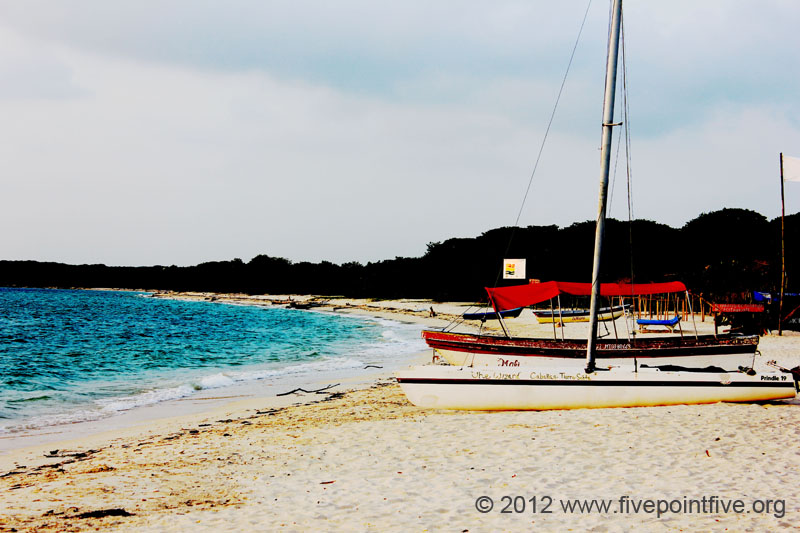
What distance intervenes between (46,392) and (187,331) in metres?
27.0

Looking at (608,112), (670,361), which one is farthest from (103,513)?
(670,361)

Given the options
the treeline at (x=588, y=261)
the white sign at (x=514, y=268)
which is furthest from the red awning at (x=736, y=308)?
the white sign at (x=514, y=268)

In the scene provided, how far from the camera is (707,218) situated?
73.7 metres

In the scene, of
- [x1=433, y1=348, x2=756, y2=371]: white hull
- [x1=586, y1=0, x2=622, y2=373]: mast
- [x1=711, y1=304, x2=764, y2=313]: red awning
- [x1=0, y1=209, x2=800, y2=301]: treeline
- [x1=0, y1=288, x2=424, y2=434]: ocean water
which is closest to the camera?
[x1=586, y1=0, x2=622, y2=373]: mast

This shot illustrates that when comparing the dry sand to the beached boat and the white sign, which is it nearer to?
the beached boat

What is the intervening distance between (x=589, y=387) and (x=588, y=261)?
205 ft

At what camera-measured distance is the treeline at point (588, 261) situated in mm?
40312

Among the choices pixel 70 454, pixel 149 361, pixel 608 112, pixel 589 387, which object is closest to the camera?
pixel 70 454

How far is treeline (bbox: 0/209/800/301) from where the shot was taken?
40.3m

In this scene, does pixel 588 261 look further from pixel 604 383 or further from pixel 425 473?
pixel 425 473

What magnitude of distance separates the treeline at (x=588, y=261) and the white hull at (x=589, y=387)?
2143 centimetres

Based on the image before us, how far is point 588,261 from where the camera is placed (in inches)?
2790

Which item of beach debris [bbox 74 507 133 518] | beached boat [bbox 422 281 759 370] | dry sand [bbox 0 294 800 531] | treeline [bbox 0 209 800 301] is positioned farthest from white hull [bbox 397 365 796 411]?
treeline [bbox 0 209 800 301]

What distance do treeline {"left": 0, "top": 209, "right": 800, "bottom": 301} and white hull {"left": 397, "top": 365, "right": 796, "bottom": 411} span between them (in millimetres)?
21432
